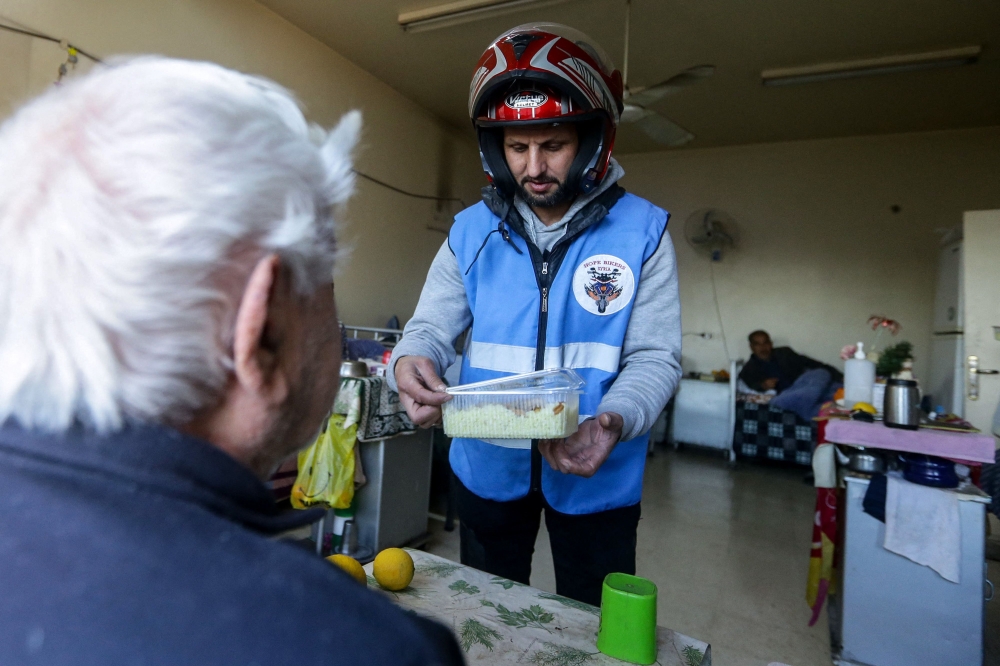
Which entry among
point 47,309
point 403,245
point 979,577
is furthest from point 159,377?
point 403,245

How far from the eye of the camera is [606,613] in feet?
2.82

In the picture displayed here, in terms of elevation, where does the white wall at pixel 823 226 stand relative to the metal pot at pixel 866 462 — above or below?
above

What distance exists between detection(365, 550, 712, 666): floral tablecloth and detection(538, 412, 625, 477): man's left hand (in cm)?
22

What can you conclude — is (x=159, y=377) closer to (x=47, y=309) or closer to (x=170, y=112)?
(x=47, y=309)

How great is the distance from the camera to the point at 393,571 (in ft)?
3.26

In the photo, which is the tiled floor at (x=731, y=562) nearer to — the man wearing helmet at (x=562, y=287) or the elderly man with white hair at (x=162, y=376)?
the man wearing helmet at (x=562, y=287)

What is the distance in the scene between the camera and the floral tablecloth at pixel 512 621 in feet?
2.77

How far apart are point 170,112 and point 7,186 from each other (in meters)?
0.12

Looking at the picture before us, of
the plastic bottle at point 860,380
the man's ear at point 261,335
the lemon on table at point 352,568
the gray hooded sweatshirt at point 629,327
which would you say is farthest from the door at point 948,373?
the man's ear at point 261,335

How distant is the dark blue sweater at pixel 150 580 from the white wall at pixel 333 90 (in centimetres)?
192

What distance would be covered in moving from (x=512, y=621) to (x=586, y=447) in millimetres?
297

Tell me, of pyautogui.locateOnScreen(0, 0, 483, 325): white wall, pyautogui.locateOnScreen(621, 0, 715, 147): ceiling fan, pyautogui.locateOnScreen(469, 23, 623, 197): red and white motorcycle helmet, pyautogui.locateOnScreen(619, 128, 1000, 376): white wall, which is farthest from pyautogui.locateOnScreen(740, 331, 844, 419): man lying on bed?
pyautogui.locateOnScreen(469, 23, 623, 197): red and white motorcycle helmet

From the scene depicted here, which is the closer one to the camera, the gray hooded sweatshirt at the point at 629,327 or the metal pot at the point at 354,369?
the gray hooded sweatshirt at the point at 629,327

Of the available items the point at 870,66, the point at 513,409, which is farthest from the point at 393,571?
the point at 870,66
